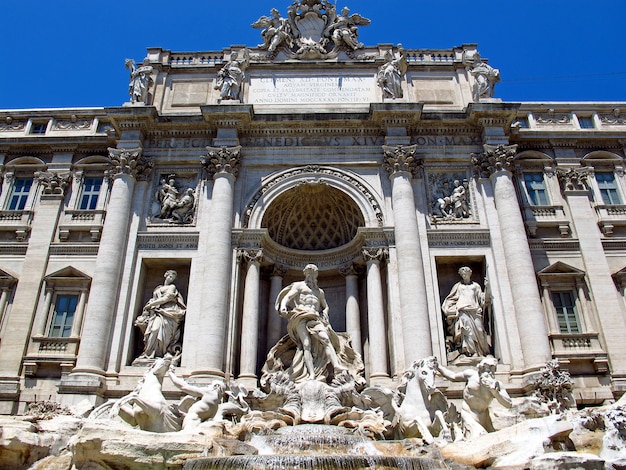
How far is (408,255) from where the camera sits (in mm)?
17812

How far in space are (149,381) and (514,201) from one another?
13445 millimetres

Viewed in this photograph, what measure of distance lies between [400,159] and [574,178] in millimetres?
7064

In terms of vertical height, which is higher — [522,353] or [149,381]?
[522,353]

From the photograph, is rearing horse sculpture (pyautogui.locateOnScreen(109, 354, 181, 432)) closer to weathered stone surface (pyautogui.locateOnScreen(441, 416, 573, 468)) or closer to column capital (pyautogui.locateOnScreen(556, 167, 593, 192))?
weathered stone surface (pyautogui.locateOnScreen(441, 416, 573, 468))

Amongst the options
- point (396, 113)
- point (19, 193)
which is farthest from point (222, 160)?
point (19, 193)

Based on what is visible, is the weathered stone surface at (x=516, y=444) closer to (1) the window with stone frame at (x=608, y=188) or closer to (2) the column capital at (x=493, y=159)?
(2) the column capital at (x=493, y=159)

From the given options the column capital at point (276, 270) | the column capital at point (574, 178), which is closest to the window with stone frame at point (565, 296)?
the column capital at point (574, 178)

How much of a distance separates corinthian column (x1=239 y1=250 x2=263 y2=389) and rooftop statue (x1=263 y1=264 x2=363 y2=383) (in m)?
0.52

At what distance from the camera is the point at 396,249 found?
18.3m

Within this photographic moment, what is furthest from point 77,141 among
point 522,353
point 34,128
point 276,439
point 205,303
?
point 522,353

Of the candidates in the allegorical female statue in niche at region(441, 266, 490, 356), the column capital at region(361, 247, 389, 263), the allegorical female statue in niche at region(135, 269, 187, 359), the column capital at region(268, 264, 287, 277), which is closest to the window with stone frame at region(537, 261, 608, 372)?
the allegorical female statue in niche at region(441, 266, 490, 356)

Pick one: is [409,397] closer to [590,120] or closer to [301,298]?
[301,298]

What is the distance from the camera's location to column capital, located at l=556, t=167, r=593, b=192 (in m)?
20.4

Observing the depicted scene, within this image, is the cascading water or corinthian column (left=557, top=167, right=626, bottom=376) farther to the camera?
corinthian column (left=557, top=167, right=626, bottom=376)
